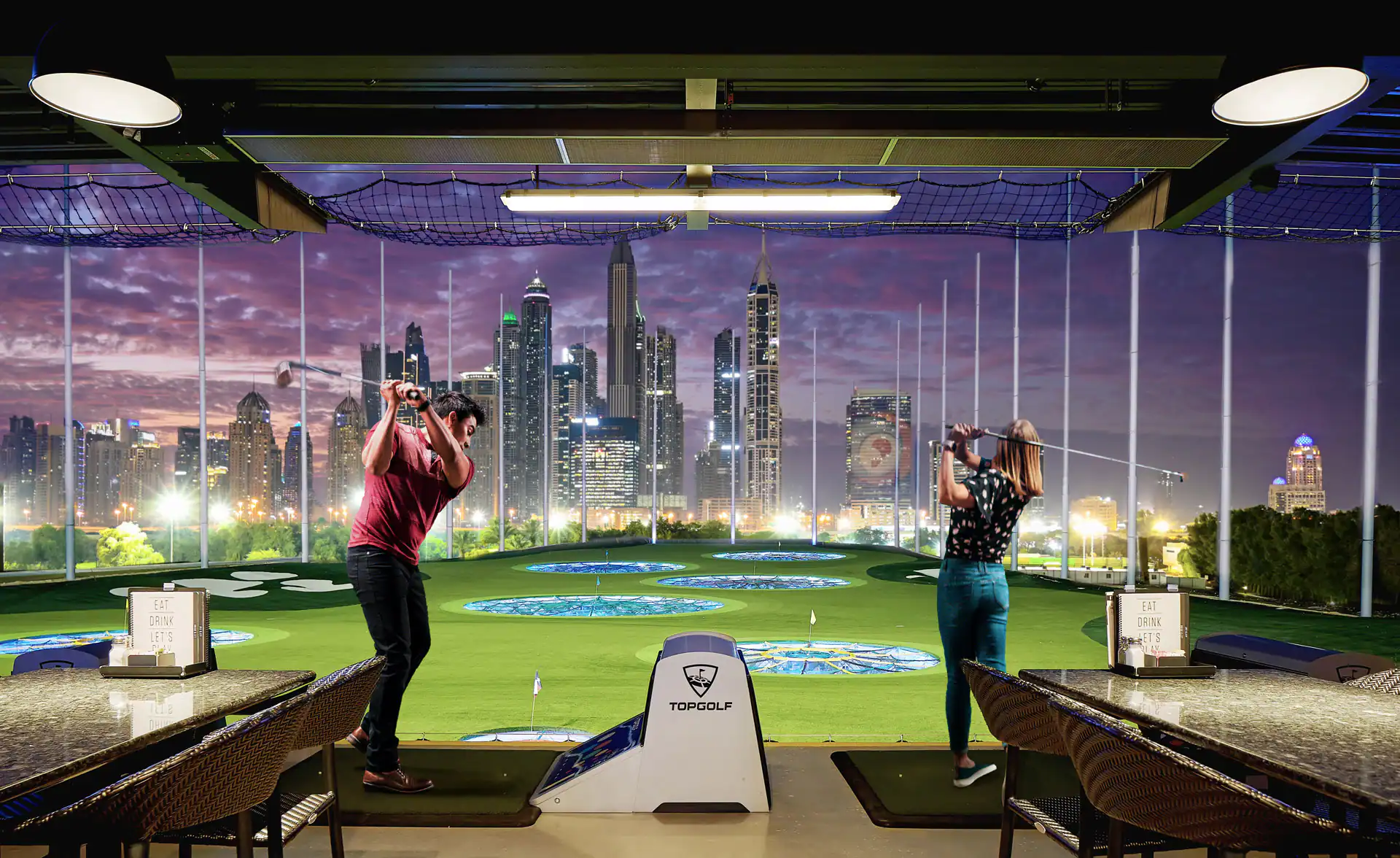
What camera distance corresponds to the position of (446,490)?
155 inches

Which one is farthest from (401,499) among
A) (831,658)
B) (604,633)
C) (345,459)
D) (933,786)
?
(345,459)

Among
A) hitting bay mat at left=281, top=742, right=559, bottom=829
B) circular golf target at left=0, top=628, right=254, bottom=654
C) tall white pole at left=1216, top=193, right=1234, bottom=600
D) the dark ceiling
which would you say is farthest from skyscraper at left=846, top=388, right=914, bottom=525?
the dark ceiling

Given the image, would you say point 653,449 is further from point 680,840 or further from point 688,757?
point 680,840

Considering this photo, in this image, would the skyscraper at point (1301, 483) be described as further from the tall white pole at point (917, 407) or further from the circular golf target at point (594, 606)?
the circular golf target at point (594, 606)

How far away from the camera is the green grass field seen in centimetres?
581

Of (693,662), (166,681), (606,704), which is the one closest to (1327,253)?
(606,704)

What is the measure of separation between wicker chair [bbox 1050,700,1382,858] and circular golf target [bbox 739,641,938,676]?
5044 millimetres

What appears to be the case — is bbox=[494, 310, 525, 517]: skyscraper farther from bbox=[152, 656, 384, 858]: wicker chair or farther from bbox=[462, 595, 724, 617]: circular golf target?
bbox=[152, 656, 384, 858]: wicker chair

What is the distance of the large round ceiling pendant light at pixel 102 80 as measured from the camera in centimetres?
240

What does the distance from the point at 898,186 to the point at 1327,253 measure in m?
17.8

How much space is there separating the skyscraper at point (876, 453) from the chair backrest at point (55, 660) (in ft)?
65.3

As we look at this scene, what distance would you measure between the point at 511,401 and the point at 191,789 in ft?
68.8

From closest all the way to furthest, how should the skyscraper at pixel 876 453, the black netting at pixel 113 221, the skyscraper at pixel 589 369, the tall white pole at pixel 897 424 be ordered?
the black netting at pixel 113 221
the tall white pole at pixel 897 424
the skyscraper at pixel 876 453
the skyscraper at pixel 589 369

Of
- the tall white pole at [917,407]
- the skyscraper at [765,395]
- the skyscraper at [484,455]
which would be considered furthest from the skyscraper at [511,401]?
the tall white pole at [917,407]
